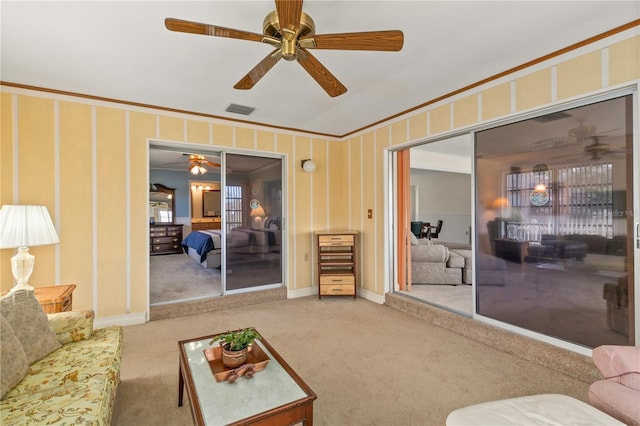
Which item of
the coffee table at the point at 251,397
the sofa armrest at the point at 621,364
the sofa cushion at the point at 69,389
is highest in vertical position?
the sofa armrest at the point at 621,364

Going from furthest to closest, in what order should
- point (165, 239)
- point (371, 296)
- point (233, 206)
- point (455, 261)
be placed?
point (165, 239), point (455, 261), point (371, 296), point (233, 206)

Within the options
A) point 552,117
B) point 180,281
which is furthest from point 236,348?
point 180,281

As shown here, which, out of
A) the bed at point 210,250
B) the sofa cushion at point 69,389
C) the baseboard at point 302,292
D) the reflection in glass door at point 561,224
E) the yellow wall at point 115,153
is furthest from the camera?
the bed at point 210,250

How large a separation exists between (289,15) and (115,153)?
2944 millimetres

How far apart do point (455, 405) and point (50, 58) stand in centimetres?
410

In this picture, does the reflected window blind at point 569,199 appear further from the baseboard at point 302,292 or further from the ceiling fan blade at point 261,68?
the baseboard at point 302,292

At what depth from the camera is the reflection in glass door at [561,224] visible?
85.4 inches

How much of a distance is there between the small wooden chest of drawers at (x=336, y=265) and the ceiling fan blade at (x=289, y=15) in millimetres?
3085

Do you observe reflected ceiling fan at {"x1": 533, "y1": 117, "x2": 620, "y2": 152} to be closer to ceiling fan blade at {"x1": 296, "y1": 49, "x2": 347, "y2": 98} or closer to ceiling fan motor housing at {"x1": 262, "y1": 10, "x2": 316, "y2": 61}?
ceiling fan blade at {"x1": 296, "y1": 49, "x2": 347, "y2": 98}

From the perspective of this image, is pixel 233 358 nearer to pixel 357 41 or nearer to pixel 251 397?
pixel 251 397

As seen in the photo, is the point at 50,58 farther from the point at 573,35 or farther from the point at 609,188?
the point at 609,188

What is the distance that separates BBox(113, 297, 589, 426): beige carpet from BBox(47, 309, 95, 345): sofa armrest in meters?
0.52

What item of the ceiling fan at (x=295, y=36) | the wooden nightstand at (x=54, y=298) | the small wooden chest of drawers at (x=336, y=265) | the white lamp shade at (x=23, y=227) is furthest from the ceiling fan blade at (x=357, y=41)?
the small wooden chest of drawers at (x=336, y=265)

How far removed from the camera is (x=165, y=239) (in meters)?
7.99
